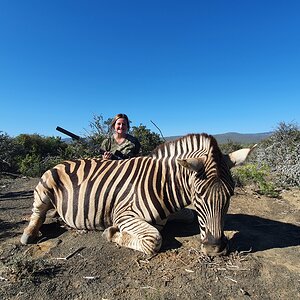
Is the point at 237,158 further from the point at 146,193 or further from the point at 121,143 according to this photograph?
the point at 121,143

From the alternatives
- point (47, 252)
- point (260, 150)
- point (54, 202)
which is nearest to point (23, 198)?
point (54, 202)

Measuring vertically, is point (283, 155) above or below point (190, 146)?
below

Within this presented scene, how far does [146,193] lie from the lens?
3668mm

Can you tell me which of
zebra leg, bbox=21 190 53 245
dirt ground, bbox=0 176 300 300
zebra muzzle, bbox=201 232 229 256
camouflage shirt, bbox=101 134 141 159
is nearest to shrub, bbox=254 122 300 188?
dirt ground, bbox=0 176 300 300

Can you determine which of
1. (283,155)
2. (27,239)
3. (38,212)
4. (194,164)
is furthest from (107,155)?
(283,155)

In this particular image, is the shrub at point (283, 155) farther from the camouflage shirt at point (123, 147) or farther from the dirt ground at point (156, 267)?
the camouflage shirt at point (123, 147)

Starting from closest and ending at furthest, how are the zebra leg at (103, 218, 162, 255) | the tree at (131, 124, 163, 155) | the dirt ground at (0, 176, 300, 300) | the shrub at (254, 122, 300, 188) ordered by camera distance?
the dirt ground at (0, 176, 300, 300)
the zebra leg at (103, 218, 162, 255)
the shrub at (254, 122, 300, 188)
the tree at (131, 124, 163, 155)

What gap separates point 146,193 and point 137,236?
1.67ft

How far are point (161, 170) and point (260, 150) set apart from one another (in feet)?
24.3

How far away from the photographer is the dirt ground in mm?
2754

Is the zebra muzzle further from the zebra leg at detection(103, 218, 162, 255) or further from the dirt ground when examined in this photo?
the zebra leg at detection(103, 218, 162, 255)

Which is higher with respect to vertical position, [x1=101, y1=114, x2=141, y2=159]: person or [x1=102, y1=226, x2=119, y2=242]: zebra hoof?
[x1=101, y1=114, x2=141, y2=159]: person

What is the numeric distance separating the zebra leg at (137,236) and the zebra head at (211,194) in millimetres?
515

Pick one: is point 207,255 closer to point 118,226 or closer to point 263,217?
point 118,226
